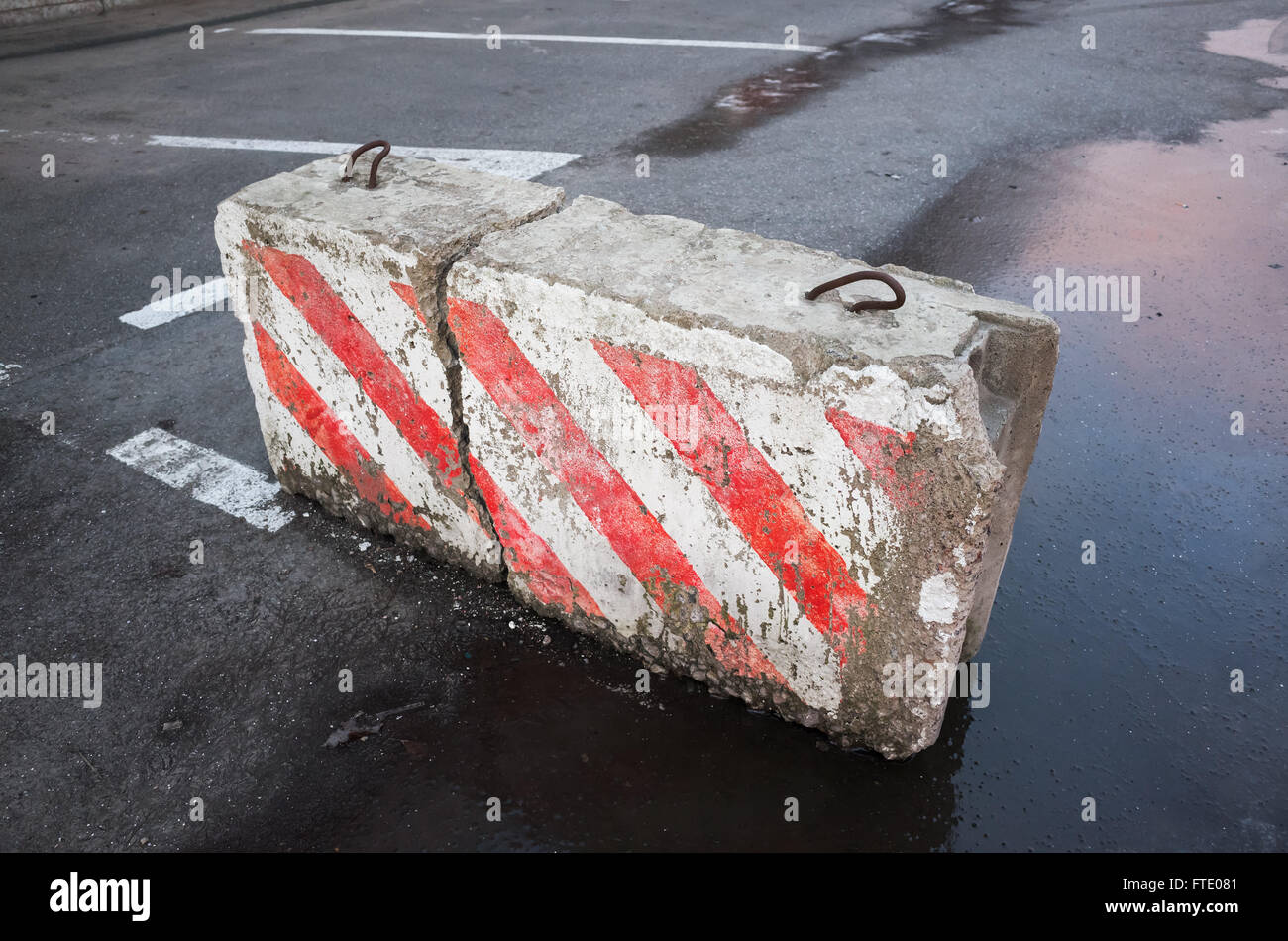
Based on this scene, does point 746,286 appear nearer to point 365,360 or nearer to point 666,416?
point 666,416

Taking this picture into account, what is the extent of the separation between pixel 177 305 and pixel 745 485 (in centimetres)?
364

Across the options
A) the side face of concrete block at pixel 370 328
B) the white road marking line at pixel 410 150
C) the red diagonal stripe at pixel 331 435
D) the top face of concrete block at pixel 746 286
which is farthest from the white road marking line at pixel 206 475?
the white road marking line at pixel 410 150

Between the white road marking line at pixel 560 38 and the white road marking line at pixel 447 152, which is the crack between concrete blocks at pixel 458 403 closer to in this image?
the white road marking line at pixel 447 152

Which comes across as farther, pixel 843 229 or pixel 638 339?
pixel 843 229

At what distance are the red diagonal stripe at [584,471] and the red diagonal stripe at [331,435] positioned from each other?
2.14 feet

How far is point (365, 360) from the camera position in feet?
9.31

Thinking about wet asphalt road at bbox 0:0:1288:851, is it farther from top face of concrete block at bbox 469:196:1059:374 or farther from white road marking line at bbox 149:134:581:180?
top face of concrete block at bbox 469:196:1059:374

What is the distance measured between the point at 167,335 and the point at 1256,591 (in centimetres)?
458

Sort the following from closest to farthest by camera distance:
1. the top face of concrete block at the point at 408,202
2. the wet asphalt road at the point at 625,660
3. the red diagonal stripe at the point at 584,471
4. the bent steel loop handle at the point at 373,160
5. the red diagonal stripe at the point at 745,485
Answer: the red diagonal stripe at the point at 745,485 < the wet asphalt road at the point at 625,660 < the red diagonal stripe at the point at 584,471 < the top face of concrete block at the point at 408,202 < the bent steel loop handle at the point at 373,160

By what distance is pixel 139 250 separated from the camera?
17.1ft

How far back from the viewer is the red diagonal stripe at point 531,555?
2766mm

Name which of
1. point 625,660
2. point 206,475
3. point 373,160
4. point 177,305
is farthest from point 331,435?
point 177,305

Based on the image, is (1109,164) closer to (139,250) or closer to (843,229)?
(843,229)

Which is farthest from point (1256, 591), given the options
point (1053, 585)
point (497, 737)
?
point (497, 737)
